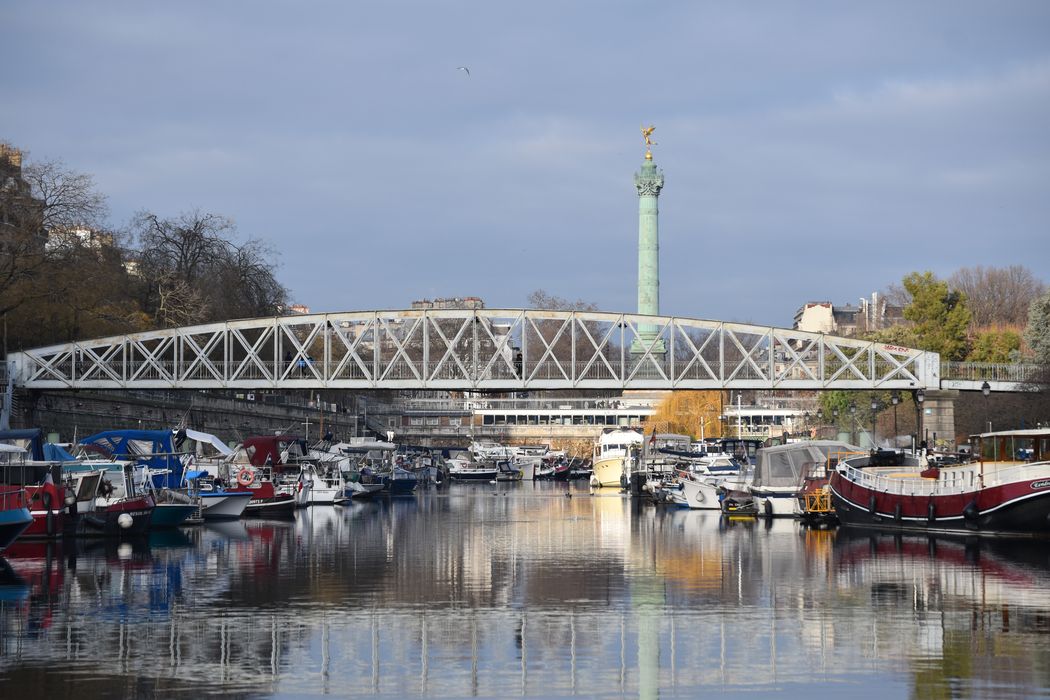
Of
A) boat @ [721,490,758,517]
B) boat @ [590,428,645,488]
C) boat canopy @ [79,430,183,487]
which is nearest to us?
boat canopy @ [79,430,183,487]

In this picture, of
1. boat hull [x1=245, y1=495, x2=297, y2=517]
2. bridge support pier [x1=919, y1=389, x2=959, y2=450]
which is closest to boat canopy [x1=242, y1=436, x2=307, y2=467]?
boat hull [x1=245, y1=495, x2=297, y2=517]

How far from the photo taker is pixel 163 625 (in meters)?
22.8

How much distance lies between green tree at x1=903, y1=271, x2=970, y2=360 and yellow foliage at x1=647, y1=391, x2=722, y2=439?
30290 mm

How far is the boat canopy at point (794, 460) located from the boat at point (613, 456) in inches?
1403

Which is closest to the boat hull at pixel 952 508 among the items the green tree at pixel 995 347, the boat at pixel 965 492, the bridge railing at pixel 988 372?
→ the boat at pixel 965 492

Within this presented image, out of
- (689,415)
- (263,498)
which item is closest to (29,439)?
(263,498)

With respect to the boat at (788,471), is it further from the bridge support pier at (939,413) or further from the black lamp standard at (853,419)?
the black lamp standard at (853,419)

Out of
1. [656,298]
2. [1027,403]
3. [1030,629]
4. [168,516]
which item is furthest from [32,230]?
[656,298]

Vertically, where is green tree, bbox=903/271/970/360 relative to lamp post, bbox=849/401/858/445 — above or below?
above

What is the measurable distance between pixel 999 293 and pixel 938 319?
1620 inches

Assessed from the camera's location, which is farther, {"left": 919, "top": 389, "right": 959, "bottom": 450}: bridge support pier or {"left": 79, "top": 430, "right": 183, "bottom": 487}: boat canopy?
{"left": 919, "top": 389, "right": 959, "bottom": 450}: bridge support pier

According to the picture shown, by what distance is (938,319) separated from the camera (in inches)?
4016

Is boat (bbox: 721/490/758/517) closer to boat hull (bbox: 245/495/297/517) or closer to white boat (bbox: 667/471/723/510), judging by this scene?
white boat (bbox: 667/471/723/510)

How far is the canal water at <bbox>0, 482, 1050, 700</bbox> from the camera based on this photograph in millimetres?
17812
